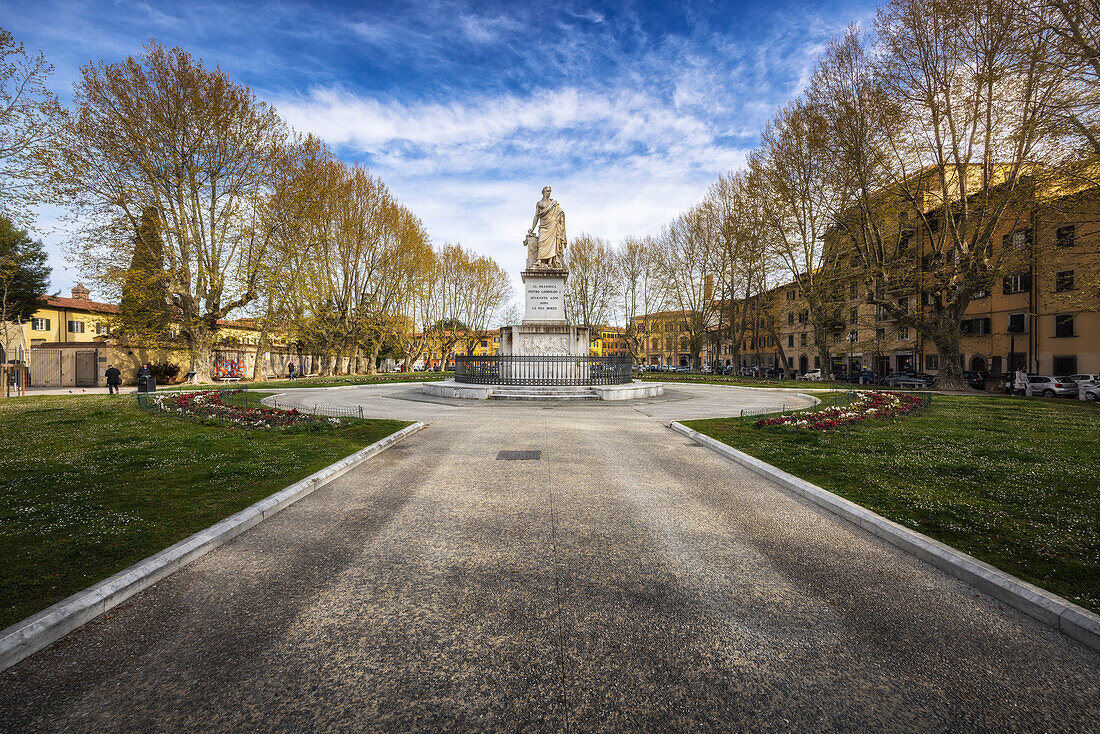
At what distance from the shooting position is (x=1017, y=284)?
33.1m

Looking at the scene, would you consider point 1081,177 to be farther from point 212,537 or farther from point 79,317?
point 79,317

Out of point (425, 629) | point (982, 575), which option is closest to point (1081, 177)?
point (982, 575)

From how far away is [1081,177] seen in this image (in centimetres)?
1447

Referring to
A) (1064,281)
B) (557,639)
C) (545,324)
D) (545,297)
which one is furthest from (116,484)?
(1064,281)

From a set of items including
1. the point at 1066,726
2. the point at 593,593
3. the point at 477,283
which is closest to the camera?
the point at 1066,726

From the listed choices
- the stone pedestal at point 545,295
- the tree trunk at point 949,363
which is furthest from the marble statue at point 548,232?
the tree trunk at point 949,363

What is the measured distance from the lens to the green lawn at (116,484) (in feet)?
11.7

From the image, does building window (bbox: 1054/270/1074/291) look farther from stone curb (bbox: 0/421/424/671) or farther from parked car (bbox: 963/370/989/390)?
stone curb (bbox: 0/421/424/671)

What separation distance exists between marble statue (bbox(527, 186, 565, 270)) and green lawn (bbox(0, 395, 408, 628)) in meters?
12.1

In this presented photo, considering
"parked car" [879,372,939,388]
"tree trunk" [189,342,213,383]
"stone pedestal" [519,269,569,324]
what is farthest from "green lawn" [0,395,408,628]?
"parked car" [879,372,939,388]

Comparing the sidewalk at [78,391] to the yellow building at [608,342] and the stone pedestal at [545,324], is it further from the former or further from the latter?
the yellow building at [608,342]

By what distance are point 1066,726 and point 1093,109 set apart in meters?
18.9

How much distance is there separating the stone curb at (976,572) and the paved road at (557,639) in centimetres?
13

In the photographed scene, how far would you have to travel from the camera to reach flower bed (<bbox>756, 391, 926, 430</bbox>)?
34.7 ft
